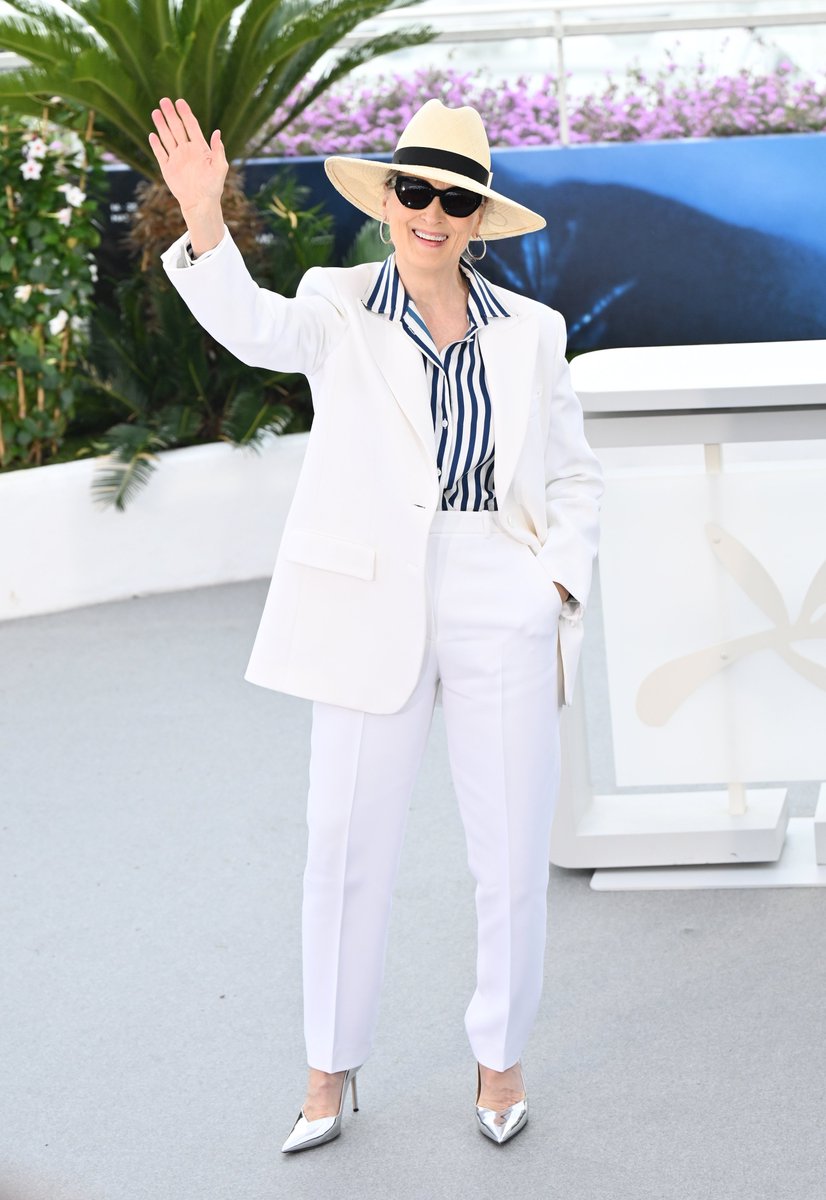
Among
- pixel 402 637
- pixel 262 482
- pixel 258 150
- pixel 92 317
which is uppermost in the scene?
pixel 402 637

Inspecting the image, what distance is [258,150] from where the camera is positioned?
779 cm

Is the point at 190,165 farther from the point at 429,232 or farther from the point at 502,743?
the point at 502,743

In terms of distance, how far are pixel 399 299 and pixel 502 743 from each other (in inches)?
30.2

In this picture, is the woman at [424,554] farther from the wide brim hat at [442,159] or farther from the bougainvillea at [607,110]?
the bougainvillea at [607,110]

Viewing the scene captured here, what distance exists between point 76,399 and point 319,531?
489cm

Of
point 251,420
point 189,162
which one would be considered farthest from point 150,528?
point 189,162

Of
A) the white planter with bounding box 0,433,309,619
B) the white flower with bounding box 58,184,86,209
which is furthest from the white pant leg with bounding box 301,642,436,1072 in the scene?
the white flower with bounding box 58,184,86,209

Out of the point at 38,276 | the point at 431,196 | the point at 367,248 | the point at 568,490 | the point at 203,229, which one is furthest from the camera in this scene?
the point at 367,248

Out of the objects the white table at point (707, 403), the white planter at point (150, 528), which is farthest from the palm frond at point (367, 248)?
the white table at point (707, 403)

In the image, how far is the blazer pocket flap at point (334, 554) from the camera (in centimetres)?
261

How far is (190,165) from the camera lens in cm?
241

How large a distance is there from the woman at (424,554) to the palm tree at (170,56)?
442 cm

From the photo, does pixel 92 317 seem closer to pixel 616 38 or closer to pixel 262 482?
pixel 262 482

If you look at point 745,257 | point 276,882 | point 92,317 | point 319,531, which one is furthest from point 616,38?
point 319,531
